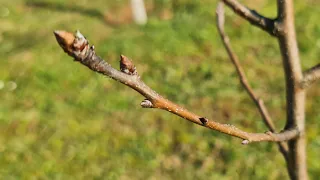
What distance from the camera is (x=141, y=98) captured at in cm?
502

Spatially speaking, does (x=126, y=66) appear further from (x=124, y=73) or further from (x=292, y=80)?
(x=292, y=80)

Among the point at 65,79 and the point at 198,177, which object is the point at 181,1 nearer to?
the point at 65,79

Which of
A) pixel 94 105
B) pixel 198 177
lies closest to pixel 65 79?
pixel 94 105

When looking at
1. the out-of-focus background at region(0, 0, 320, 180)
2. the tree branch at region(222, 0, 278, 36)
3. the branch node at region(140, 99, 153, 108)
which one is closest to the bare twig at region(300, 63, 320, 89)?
the tree branch at region(222, 0, 278, 36)

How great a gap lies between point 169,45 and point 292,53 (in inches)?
177

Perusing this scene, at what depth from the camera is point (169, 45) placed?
226 inches

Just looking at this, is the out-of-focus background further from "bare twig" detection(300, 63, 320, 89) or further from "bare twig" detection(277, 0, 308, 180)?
"bare twig" detection(300, 63, 320, 89)

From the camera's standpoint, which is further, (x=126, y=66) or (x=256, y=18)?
(x=256, y=18)

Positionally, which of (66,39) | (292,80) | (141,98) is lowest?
(141,98)

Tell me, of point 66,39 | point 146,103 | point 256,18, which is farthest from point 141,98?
point 66,39

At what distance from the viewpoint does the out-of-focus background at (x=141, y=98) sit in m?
4.23

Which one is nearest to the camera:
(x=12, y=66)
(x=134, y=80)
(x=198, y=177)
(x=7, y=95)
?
(x=134, y=80)

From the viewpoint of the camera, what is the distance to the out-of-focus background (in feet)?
13.9

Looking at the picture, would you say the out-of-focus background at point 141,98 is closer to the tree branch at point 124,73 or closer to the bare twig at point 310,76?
the bare twig at point 310,76
